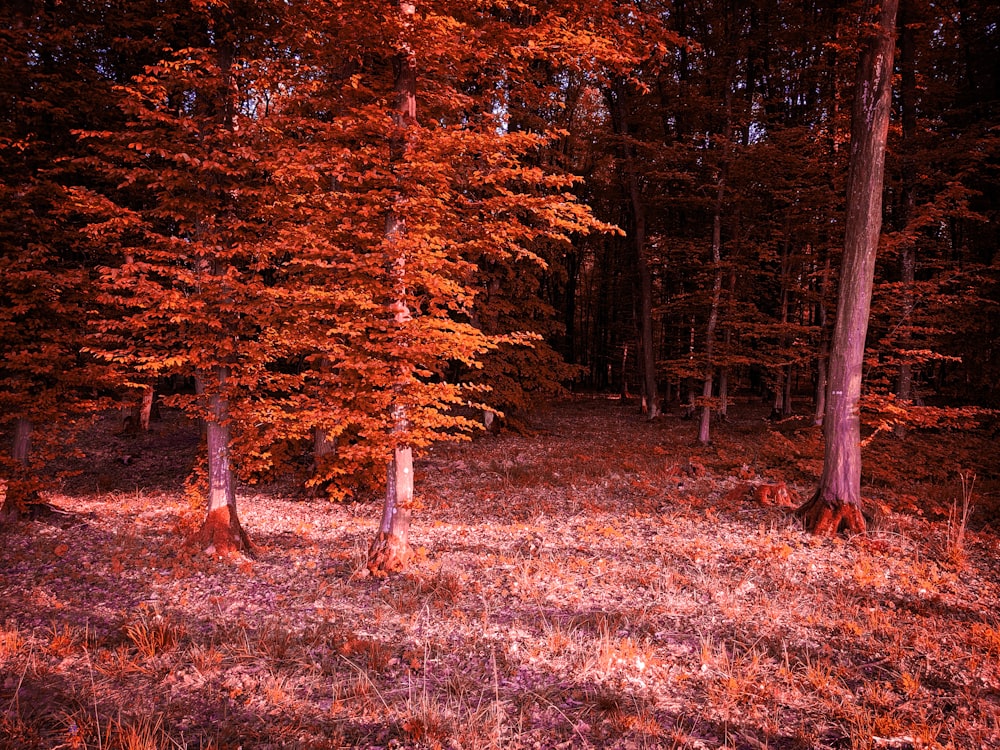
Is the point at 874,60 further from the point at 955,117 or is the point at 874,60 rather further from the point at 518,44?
the point at 955,117

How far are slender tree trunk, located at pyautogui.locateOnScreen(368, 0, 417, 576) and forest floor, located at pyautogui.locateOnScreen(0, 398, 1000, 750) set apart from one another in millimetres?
504

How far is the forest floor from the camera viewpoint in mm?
4199

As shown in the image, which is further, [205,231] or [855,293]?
[855,293]

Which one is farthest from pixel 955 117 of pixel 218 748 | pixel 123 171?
pixel 218 748

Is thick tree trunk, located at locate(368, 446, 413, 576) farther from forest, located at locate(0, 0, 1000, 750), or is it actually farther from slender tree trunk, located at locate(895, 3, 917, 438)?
slender tree trunk, located at locate(895, 3, 917, 438)

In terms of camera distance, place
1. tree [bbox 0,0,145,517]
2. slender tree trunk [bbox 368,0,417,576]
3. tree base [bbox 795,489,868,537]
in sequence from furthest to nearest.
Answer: tree [bbox 0,0,145,517], tree base [bbox 795,489,868,537], slender tree trunk [bbox 368,0,417,576]

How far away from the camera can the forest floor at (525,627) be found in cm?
420

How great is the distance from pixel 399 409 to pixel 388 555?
8.06ft

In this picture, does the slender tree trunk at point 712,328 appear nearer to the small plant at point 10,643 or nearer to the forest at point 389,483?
the forest at point 389,483

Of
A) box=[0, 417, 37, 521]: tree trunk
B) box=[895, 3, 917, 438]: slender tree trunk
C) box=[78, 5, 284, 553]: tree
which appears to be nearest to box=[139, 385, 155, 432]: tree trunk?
box=[0, 417, 37, 521]: tree trunk

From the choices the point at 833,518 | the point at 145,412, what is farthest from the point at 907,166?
the point at 145,412

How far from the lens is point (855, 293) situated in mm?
9156

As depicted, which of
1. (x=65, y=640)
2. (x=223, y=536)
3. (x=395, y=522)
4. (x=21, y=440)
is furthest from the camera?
(x=21, y=440)

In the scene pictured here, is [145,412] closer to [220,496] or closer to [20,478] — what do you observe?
[20,478]
